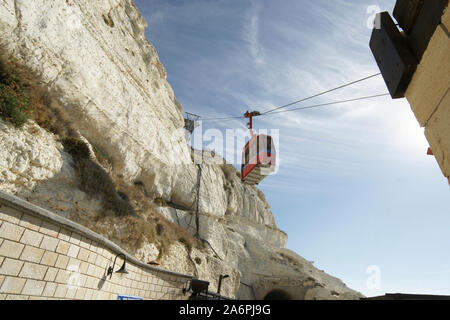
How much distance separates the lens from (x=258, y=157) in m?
15.7

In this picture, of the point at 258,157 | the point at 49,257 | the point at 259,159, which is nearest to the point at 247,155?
the point at 258,157

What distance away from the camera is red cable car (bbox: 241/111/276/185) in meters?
15.6

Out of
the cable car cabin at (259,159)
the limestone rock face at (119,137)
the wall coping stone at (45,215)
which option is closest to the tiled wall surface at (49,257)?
the wall coping stone at (45,215)

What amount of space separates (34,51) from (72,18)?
3844mm

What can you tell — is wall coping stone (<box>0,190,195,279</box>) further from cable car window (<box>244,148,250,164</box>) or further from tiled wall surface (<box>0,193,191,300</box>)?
cable car window (<box>244,148,250,164</box>)

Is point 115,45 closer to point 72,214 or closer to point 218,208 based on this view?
point 72,214

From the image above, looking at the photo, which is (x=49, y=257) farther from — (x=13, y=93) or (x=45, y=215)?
(x=13, y=93)

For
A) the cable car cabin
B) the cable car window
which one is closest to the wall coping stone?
the cable car cabin

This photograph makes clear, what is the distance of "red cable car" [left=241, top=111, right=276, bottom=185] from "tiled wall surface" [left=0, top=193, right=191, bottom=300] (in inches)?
395

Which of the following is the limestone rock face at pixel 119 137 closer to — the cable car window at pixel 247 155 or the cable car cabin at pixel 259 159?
the cable car window at pixel 247 155

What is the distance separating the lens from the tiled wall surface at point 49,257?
14.5 ft

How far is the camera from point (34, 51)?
35.4ft

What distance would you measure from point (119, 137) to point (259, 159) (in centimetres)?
866

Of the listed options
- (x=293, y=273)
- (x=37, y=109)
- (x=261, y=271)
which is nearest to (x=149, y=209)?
(x=37, y=109)
